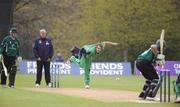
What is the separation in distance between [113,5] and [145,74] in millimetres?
37422

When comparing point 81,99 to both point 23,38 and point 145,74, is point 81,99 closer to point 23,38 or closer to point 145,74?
point 145,74

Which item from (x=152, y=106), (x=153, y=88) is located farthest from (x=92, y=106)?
(x=153, y=88)

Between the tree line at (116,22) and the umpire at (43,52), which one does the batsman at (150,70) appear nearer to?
the umpire at (43,52)

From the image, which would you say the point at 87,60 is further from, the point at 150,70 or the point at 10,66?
the point at 150,70

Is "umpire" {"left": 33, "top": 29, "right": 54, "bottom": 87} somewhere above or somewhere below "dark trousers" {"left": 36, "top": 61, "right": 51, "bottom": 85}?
above

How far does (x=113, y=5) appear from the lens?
54.2 m

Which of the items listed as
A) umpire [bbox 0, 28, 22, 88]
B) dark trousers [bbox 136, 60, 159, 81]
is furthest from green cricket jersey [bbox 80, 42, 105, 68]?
dark trousers [bbox 136, 60, 159, 81]

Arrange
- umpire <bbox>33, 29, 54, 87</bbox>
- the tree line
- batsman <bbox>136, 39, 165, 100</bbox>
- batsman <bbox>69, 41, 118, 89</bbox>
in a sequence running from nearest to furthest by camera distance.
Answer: batsman <bbox>136, 39, 165, 100</bbox> → batsman <bbox>69, 41, 118, 89</bbox> → umpire <bbox>33, 29, 54, 87</bbox> → the tree line

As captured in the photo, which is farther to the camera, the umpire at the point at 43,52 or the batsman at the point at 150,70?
the umpire at the point at 43,52

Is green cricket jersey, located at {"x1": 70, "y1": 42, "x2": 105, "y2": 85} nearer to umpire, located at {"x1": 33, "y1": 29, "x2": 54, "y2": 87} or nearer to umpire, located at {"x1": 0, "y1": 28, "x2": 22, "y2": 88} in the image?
umpire, located at {"x1": 33, "y1": 29, "x2": 54, "y2": 87}

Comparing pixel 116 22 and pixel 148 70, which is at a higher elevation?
pixel 116 22

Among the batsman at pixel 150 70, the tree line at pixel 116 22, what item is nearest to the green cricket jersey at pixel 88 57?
the batsman at pixel 150 70

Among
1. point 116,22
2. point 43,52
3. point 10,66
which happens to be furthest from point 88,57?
point 116,22

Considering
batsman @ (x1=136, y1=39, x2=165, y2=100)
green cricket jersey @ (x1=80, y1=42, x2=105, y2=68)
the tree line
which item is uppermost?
the tree line
